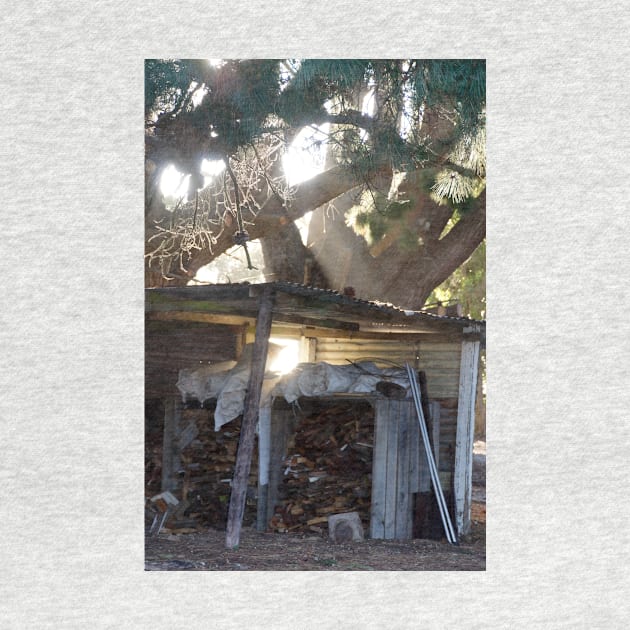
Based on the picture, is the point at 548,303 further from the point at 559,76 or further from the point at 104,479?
the point at 104,479

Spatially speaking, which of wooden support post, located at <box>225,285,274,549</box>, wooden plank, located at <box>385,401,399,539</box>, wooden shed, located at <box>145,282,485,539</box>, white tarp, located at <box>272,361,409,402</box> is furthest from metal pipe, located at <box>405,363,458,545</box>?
wooden support post, located at <box>225,285,274,549</box>

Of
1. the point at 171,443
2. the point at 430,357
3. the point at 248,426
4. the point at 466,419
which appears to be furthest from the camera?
the point at 430,357

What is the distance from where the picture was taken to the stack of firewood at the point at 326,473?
7.46 metres

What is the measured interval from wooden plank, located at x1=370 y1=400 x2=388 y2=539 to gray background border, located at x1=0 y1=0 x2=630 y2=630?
2960mm

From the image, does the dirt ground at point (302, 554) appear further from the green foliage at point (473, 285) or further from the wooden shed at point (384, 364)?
the green foliage at point (473, 285)

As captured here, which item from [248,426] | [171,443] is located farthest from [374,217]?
[248,426]

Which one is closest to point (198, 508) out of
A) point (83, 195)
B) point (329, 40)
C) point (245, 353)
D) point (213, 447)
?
point (213, 447)

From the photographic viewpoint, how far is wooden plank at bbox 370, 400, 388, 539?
24.4ft

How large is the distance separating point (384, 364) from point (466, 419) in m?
0.90

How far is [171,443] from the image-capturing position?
309 inches

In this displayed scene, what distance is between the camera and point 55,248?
442cm

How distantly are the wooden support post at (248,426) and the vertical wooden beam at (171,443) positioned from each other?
1576mm

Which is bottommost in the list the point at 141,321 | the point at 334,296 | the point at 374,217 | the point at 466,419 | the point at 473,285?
the point at 466,419

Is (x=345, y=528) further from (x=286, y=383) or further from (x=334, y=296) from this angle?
(x=334, y=296)
